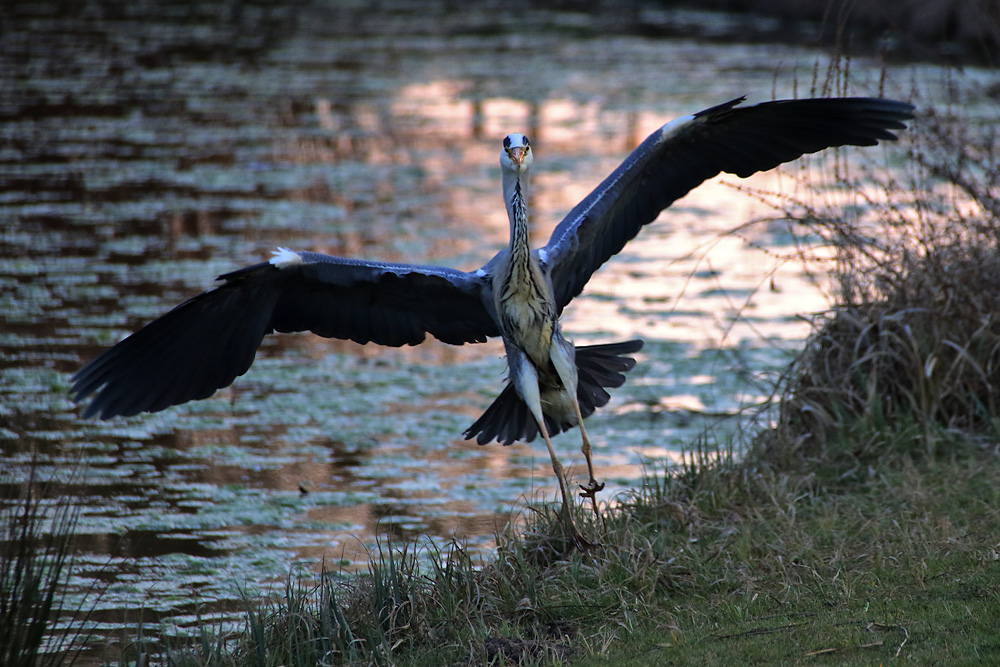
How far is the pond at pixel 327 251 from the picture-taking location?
20.3 ft

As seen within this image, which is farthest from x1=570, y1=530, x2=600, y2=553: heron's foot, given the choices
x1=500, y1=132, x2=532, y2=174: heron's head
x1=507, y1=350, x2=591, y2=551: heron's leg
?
x1=500, y1=132, x2=532, y2=174: heron's head

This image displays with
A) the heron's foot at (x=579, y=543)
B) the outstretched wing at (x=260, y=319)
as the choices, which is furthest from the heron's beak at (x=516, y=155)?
the heron's foot at (x=579, y=543)

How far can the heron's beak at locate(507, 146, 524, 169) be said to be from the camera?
4965mm

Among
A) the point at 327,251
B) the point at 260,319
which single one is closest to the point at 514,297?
the point at 260,319

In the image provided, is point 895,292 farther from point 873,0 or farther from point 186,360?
point 873,0

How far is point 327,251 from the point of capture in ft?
33.3

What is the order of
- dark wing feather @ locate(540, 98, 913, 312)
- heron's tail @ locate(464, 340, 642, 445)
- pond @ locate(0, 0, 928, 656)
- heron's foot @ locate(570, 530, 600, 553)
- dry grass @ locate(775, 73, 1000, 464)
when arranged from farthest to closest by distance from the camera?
dry grass @ locate(775, 73, 1000, 464) → pond @ locate(0, 0, 928, 656) → heron's tail @ locate(464, 340, 642, 445) → dark wing feather @ locate(540, 98, 913, 312) → heron's foot @ locate(570, 530, 600, 553)

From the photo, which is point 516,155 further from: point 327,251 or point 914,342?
point 327,251

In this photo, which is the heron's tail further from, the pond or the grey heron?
the pond

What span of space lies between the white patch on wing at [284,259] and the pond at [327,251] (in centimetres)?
119

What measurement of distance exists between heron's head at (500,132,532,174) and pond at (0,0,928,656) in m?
1.79

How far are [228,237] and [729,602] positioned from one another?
7130mm

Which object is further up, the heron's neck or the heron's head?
the heron's head

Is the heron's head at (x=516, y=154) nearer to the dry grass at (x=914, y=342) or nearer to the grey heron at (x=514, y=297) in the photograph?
the grey heron at (x=514, y=297)
